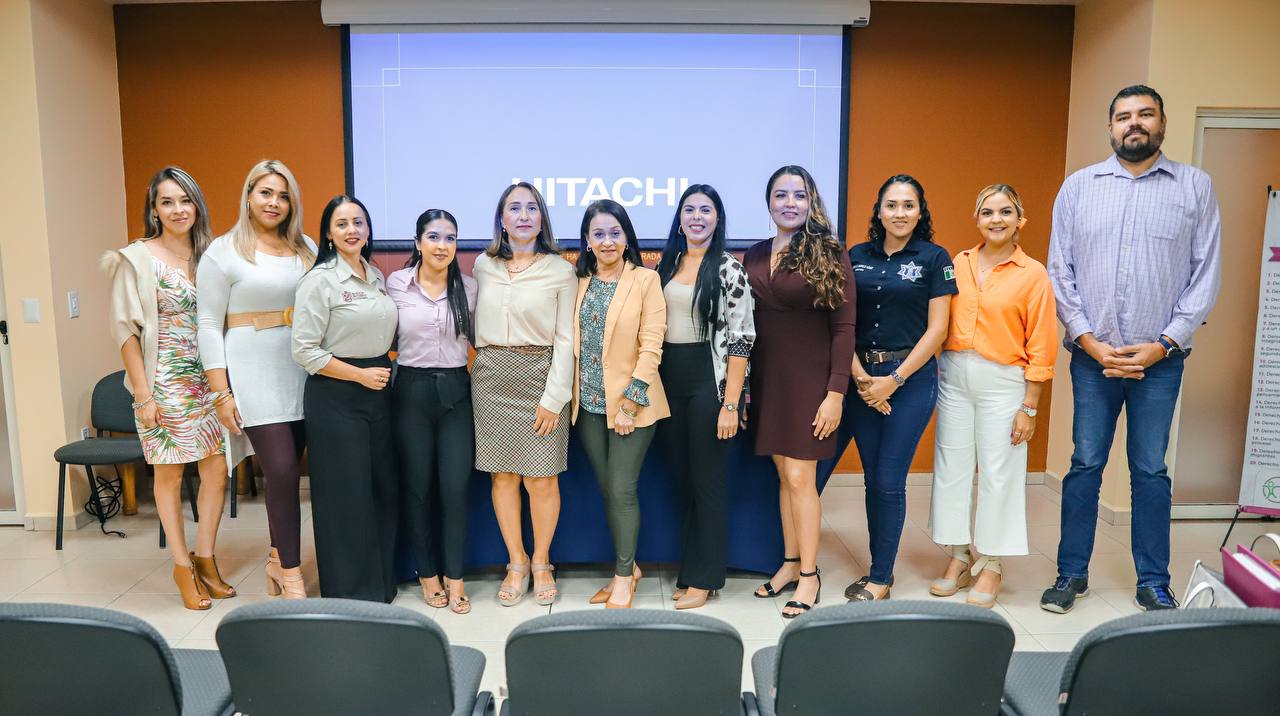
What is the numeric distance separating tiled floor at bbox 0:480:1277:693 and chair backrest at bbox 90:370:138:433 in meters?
0.53

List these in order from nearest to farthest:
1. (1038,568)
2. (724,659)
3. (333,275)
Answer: (724,659) < (333,275) < (1038,568)

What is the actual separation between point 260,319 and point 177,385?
1.57 feet

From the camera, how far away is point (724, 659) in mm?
1581

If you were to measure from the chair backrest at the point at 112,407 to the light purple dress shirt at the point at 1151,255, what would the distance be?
4.66 metres

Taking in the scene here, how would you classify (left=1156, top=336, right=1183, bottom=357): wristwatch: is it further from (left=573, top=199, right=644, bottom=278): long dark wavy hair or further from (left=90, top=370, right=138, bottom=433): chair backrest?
(left=90, top=370, right=138, bottom=433): chair backrest

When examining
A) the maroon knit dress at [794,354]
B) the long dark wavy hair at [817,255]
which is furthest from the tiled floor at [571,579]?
the long dark wavy hair at [817,255]

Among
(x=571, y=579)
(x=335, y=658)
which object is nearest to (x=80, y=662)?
(x=335, y=658)

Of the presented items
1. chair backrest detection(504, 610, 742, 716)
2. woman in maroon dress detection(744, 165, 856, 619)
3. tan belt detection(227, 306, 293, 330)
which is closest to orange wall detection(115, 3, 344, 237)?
tan belt detection(227, 306, 293, 330)

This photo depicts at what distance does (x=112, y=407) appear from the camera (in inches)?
184

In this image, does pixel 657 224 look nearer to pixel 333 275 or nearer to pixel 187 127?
pixel 333 275

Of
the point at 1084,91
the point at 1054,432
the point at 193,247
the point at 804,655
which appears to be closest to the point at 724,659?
the point at 804,655

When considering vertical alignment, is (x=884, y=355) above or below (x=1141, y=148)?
below

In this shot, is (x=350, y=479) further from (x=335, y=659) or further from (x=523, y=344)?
(x=335, y=659)

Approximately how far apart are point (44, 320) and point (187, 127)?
1408 mm
